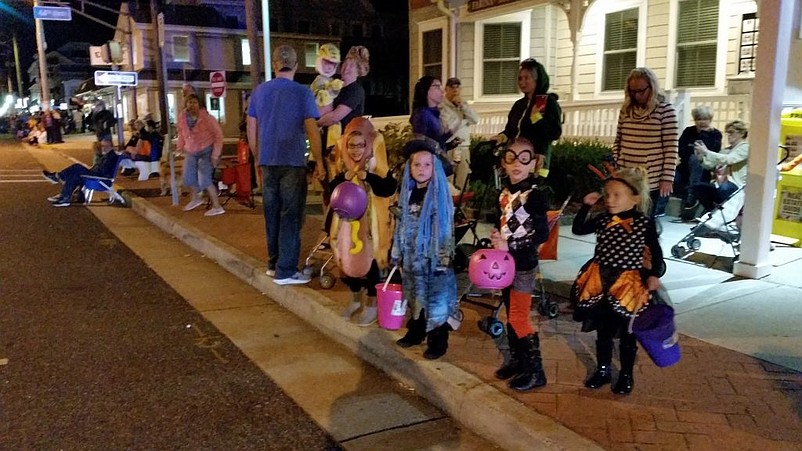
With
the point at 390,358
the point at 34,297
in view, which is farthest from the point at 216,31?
the point at 390,358

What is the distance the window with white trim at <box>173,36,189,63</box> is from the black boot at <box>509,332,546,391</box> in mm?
39218

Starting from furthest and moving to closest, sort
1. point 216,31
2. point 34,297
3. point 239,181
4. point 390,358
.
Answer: point 216,31 → point 239,181 → point 34,297 → point 390,358

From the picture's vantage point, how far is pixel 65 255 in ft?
26.4

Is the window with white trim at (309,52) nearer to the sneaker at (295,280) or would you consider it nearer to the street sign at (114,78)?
the street sign at (114,78)

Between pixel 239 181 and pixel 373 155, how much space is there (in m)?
5.85

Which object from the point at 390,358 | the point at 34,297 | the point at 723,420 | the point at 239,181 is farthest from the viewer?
the point at 239,181

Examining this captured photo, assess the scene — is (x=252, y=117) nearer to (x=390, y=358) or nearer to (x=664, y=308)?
(x=390, y=358)

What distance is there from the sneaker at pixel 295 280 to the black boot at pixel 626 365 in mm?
3184

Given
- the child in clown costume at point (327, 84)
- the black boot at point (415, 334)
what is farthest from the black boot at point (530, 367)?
the child in clown costume at point (327, 84)

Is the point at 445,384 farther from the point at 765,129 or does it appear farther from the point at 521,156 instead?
the point at 765,129

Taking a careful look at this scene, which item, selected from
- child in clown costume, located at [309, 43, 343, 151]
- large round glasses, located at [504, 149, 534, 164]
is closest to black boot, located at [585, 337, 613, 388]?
large round glasses, located at [504, 149, 534, 164]

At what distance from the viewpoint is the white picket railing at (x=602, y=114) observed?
9.90m

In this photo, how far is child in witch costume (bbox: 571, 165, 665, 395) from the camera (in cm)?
364

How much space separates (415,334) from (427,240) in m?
0.75
